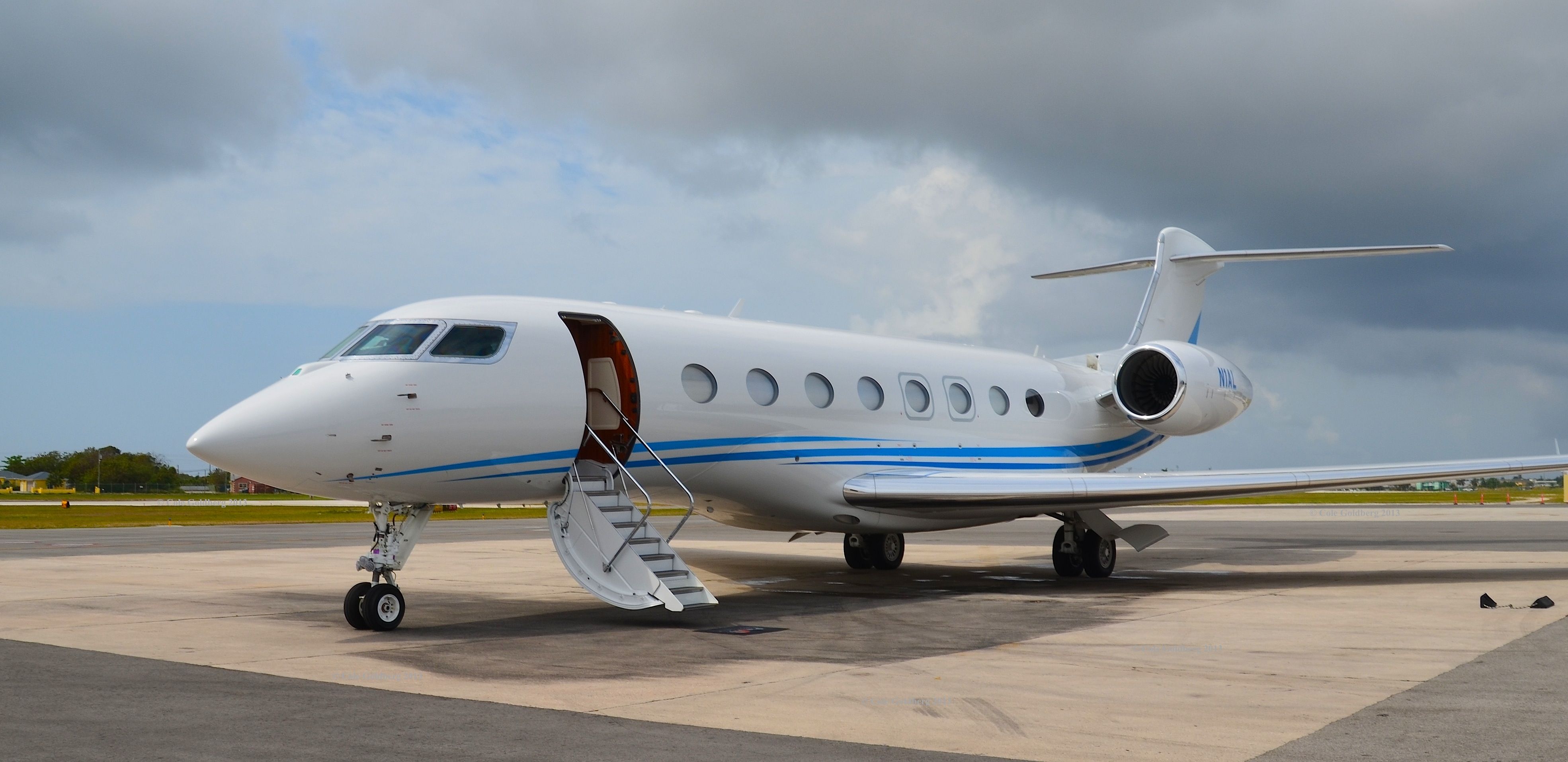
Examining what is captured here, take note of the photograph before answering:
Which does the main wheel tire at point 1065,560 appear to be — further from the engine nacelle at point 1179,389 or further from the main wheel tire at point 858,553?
the main wheel tire at point 858,553

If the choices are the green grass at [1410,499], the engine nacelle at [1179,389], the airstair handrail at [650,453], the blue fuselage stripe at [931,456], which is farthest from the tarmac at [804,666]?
the green grass at [1410,499]

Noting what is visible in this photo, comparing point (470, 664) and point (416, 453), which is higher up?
point (416, 453)

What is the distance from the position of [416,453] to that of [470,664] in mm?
2642

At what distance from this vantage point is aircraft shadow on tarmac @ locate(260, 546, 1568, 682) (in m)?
9.35

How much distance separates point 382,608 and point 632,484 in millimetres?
3074

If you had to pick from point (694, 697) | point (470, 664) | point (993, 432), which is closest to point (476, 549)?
point (993, 432)

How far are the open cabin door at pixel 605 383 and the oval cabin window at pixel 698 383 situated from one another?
71cm

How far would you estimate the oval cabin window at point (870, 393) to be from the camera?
15.6 meters

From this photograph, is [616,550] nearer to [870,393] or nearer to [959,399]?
[870,393]

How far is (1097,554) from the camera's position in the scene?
1703 centimetres

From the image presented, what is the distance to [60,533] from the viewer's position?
28203mm

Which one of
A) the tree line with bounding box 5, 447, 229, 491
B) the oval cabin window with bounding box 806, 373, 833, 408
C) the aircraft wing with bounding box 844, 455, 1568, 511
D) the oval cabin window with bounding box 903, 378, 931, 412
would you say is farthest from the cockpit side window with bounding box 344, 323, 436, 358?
the tree line with bounding box 5, 447, 229, 491

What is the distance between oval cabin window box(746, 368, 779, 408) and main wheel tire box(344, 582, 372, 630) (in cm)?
476

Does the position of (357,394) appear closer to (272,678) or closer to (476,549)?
(272,678)
